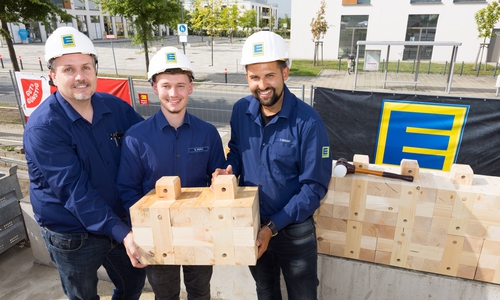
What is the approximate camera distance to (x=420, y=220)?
3203 millimetres

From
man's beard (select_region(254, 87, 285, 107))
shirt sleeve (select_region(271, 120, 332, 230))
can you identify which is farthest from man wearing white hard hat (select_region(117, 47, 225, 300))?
shirt sleeve (select_region(271, 120, 332, 230))

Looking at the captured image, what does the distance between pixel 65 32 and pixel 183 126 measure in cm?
113

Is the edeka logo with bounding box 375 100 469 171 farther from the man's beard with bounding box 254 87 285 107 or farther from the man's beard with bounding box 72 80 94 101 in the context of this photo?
the man's beard with bounding box 72 80 94 101

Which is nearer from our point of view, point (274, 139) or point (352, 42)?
point (274, 139)

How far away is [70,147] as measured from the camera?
2.65 metres

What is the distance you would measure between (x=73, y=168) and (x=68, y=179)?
86mm

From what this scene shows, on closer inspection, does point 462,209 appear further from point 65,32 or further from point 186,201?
point 65,32

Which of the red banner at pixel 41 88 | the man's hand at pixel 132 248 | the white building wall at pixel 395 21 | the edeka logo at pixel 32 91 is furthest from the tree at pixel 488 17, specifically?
the man's hand at pixel 132 248

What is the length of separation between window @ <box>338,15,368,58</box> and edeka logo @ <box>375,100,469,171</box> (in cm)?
2541

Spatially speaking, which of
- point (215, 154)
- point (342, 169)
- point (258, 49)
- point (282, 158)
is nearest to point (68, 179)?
point (215, 154)

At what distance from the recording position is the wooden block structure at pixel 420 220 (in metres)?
3.04

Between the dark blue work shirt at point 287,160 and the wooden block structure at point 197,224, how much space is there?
13.2 inches

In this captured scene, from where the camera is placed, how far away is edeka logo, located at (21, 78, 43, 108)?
327 inches

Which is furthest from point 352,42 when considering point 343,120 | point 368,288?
point 368,288
